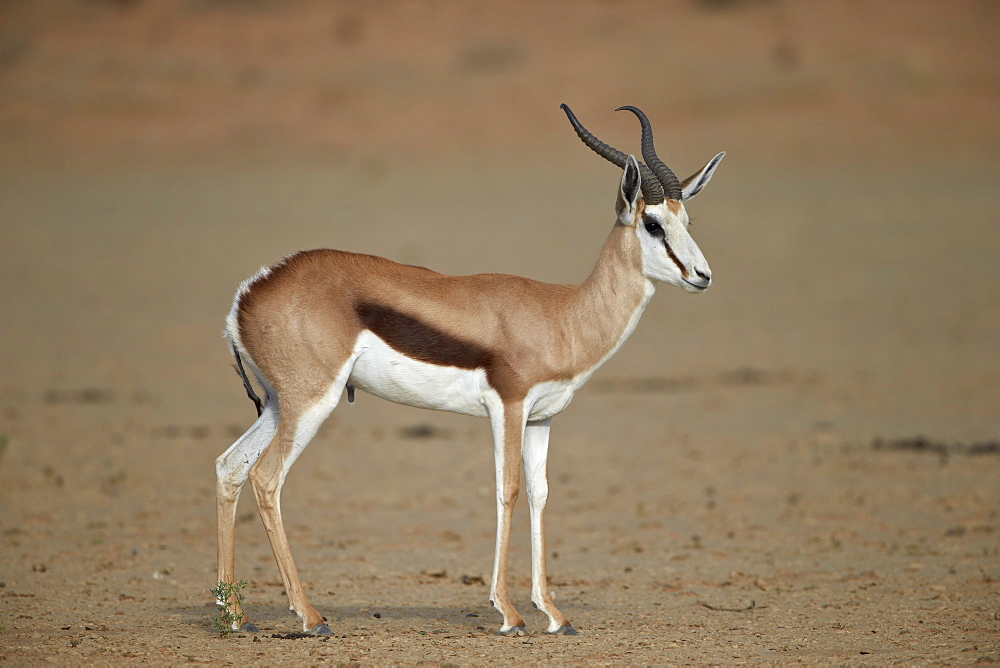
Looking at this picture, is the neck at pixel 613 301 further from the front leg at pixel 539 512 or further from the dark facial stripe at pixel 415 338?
the dark facial stripe at pixel 415 338

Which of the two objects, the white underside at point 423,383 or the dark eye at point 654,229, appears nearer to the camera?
the white underside at point 423,383

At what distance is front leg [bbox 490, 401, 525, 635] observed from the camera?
8.13 metres

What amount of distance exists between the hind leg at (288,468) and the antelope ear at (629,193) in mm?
2078

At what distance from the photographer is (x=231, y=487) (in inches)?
327

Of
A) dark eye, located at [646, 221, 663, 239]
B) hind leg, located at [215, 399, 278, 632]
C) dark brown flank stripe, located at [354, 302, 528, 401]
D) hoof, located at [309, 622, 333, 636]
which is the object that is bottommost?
hoof, located at [309, 622, 333, 636]

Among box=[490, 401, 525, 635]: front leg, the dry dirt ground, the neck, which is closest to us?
box=[490, 401, 525, 635]: front leg

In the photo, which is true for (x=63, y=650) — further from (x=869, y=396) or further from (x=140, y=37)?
(x=140, y=37)

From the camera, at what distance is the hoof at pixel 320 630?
8086 millimetres

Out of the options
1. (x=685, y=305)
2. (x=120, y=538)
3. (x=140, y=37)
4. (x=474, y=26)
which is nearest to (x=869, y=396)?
(x=685, y=305)

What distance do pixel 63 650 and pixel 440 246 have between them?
72.1 feet

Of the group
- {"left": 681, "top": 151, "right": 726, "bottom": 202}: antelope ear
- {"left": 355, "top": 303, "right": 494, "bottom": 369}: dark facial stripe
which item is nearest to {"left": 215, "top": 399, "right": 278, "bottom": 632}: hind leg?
{"left": 355, "top": 303, "right": 494, "bottom": 369}: dark facial stripe

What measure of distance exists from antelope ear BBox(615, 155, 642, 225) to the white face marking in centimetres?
9

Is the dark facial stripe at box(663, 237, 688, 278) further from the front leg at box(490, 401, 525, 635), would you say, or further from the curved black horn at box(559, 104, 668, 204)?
the front leg at box(490, 401, 525, 635)

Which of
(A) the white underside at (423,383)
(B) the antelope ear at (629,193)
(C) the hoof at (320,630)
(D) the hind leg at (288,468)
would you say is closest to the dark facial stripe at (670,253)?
(B) the antelope ear at (629,193)
